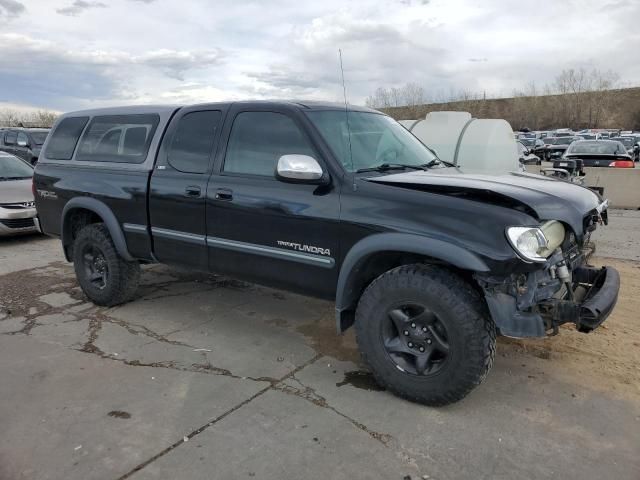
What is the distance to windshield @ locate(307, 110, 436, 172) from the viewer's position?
12.4ft

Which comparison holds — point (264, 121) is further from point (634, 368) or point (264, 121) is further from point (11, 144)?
point (11, 144)

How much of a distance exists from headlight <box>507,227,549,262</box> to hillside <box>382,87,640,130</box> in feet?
235

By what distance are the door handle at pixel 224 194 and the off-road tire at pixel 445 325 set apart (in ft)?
4.45

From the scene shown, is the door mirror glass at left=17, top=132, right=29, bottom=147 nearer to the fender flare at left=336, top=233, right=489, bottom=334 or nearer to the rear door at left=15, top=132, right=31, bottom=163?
the rear door at left=15, top=132, right=31, bottom=163

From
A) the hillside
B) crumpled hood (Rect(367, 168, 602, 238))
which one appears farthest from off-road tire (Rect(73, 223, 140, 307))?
the hillside

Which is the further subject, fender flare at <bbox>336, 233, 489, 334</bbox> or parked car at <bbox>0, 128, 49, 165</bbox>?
parked car at <bbox>0, 128, 49, 165</bbox>

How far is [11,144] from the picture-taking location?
1585cm

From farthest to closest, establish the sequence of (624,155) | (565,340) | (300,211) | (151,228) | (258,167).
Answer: (624,155) < (151,228) < (565,340) < (258,167) < (300,211)

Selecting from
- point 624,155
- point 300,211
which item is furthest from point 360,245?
point 624,155

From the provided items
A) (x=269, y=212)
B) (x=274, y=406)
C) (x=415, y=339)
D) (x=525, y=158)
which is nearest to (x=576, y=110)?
(x=525, y=158)

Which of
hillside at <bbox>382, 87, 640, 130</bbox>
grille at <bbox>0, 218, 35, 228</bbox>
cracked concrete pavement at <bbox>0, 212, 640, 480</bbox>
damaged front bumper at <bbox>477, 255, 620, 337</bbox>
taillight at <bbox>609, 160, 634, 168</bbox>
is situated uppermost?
hillside at <bbox>382, 87, 640, 130</bbox>

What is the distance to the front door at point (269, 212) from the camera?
11.9ft

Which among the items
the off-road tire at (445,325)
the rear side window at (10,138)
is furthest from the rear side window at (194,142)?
the rear side window at (10,138)

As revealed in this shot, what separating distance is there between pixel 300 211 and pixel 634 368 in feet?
8.81
